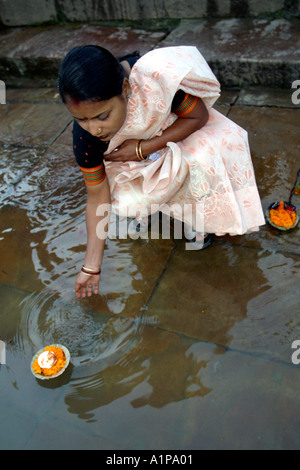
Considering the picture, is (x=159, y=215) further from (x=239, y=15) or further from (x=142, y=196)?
(x=239, y=15)

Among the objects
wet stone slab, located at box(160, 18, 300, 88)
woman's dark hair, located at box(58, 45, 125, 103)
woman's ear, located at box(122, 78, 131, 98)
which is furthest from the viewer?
wet stone slab, located at box(160, 18, 300, 88)

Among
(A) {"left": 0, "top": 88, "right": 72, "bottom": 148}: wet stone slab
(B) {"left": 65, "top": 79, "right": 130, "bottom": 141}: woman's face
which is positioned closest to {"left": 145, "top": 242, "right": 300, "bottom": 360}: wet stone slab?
(B) {"left": 65, "top": 79, "right": 130, "bottom": 141}: woman's face

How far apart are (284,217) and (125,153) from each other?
1.02 m

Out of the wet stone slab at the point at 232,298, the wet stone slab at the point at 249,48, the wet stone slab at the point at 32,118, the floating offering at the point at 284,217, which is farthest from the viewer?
the wet stone slab at the point at 32,118

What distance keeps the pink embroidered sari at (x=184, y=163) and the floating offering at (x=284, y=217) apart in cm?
22

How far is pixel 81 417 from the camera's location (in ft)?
6.19

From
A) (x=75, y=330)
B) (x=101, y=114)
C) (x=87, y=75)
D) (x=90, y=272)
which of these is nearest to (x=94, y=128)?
(x=101, y=114)

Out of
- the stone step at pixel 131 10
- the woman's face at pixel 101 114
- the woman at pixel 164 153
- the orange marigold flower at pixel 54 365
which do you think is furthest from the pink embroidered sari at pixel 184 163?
the stone step at pixel 131 10

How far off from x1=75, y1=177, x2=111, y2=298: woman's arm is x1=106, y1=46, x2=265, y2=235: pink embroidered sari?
0.38 feet

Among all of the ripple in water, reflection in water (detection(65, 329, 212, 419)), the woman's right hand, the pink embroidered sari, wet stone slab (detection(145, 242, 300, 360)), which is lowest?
reflection in water (detection(65, 329, 212, 419))

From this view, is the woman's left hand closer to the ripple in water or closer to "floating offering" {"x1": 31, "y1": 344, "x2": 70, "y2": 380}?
the ripple in water

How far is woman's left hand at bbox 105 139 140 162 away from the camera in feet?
6.97

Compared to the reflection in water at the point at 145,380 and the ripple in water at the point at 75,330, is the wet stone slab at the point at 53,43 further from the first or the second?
the reflection in water at the point at 145,380

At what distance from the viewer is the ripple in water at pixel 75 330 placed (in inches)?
82.9
